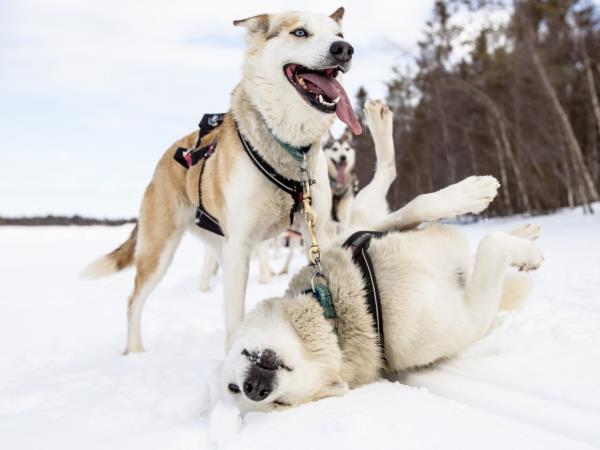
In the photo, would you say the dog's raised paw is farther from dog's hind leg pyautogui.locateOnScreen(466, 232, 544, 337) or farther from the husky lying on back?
dog's hind leg pyautogui.locateOnScreen(466, 232, 544, 337)

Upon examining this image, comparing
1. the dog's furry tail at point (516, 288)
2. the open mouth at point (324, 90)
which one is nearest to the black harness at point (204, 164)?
the open mouth at point (324, 90)

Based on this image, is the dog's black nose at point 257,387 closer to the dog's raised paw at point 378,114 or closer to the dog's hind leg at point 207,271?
the dog's raised paw at point 378,114

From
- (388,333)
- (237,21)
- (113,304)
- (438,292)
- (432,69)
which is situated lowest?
(113,304)

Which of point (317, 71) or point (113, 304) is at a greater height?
point (317, 71)

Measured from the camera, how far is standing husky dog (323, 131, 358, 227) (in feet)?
31.2

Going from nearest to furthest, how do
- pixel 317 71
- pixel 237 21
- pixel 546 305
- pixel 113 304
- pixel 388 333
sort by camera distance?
1. pixel 388 333
2. pixel 317 71
3. pixel 237 21
4. pixel 546 305
5. pixel 113 304

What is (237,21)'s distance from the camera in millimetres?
3119

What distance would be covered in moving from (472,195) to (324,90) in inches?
37.5

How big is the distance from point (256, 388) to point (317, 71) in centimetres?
174

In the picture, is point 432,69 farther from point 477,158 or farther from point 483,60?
point 477,158

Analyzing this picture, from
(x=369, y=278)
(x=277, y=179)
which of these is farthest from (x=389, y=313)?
(x=277, y=179)

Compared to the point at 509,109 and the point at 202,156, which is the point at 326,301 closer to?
the point at 202,156

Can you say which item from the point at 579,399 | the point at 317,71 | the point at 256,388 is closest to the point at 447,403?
the point at 579,399

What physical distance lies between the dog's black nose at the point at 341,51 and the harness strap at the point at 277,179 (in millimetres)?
700
